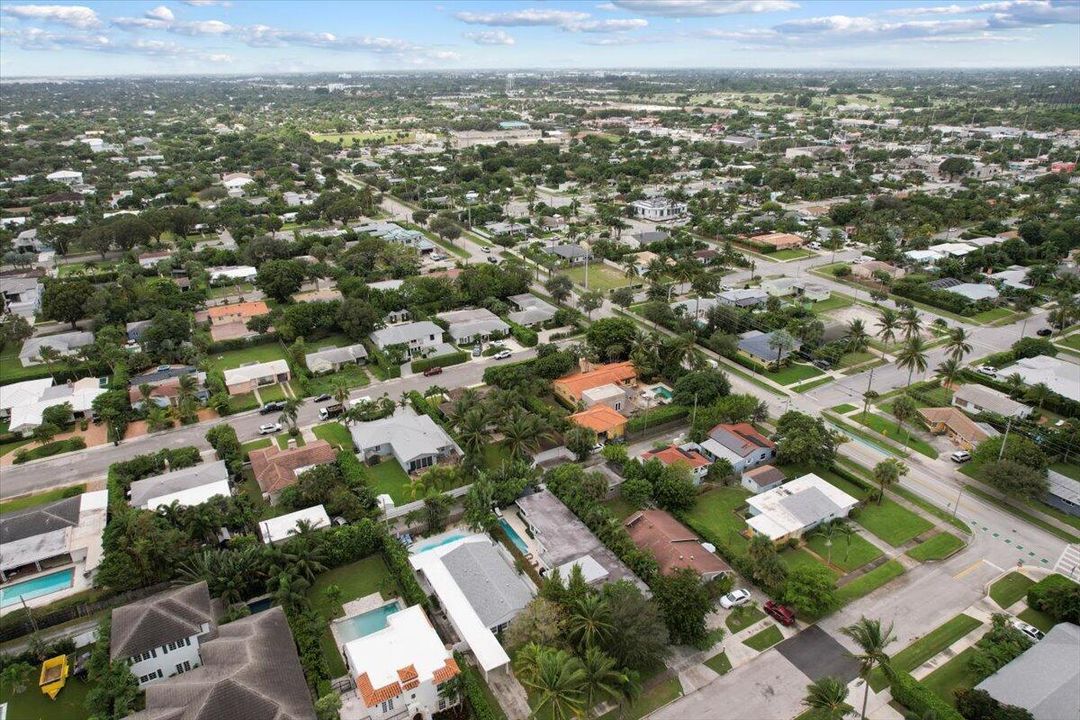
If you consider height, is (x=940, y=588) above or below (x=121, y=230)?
below

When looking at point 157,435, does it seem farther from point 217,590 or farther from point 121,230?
point 121,230

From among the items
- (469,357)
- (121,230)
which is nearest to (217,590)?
(469,357)

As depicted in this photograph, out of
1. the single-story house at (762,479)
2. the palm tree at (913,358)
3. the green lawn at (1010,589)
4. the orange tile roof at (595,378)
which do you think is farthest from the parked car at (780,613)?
A: the palm tree at (913,358)

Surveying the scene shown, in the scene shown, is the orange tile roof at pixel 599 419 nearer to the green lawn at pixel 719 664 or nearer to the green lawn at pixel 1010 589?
the green lawn at pixel 719 664

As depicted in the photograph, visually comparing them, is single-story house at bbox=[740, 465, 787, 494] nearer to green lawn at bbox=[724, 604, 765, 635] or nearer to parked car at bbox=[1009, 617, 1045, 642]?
green lawn at bbox=[724, 604, 765, 635]

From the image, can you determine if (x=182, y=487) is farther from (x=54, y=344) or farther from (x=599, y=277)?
(x=599, y=277)

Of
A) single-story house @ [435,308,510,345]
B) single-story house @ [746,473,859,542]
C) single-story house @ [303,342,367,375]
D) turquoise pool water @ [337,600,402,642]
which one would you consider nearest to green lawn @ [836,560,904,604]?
single-story house @ [746,473,859,542]
